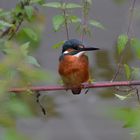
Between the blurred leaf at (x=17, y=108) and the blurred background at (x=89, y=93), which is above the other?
the blurred leaf at (x=17, y=108)

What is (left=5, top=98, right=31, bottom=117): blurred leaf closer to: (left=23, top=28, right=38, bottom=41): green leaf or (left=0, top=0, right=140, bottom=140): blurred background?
(left=23, top=28, right=38, bottom=41): green leaf

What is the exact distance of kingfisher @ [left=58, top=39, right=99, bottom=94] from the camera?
4.95 feet

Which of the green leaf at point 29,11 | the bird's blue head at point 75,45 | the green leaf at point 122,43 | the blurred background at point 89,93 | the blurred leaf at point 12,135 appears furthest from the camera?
the blurred background at point 89,93

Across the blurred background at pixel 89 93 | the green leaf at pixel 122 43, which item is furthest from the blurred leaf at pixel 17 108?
the blurred background at pixel 89 93

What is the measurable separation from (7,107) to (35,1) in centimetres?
107

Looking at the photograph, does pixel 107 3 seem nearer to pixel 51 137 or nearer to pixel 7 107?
pixel 51 137

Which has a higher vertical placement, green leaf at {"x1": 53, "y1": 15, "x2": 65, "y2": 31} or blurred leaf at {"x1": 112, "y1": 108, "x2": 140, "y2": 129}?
blurred leaf at {"x1": 112, "y1": 108, "x2": 140, "y2": 129}

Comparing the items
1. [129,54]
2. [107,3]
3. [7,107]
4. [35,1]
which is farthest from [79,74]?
[107,3]

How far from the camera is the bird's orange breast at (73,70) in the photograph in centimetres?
151

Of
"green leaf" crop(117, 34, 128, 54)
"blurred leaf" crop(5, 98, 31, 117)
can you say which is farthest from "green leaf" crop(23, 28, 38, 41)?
"blurred leaf" crop(5, 98, 31, 117)

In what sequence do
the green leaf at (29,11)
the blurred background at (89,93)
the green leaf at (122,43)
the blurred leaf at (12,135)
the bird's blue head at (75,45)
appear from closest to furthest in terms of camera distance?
the blurred leaf at (12,135) → the bird's blue head at (75,45) → the green leaf at (122,43) → the green leaf at (29,11) → the blurred background at (89,93)

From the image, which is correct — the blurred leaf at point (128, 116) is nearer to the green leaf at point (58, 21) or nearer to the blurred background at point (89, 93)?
the green leaf at point (58, 21)

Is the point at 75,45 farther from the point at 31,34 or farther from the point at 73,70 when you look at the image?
the point at 31,34

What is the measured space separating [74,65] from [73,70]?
0.07ft
